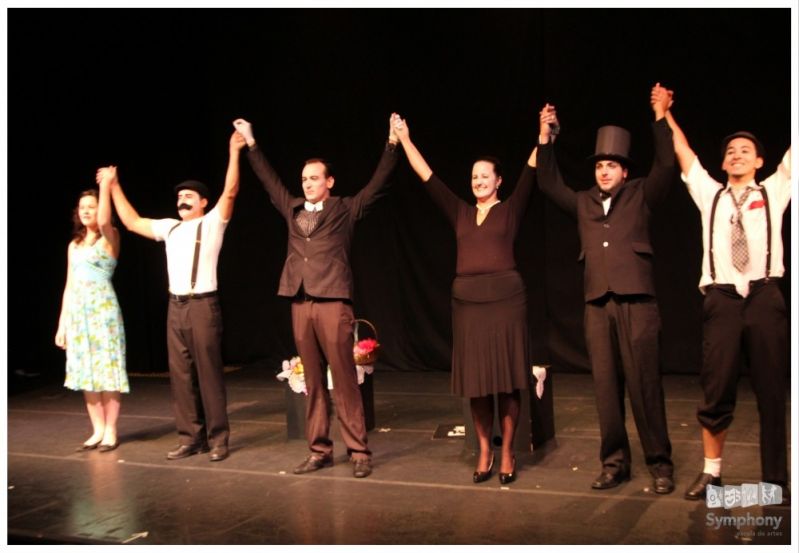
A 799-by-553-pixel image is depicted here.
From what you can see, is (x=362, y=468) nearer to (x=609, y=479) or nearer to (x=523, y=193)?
(x=609, y=479)

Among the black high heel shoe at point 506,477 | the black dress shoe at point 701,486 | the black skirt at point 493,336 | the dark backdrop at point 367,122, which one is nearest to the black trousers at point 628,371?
the black dress shoe at point 701,486

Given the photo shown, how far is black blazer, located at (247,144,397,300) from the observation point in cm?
428

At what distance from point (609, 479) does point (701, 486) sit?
39cm

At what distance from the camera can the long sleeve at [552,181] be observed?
13.2 ft

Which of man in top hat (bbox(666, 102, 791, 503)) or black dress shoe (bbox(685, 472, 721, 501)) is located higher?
man in top hat (bbox(666, 102, 791, 503))

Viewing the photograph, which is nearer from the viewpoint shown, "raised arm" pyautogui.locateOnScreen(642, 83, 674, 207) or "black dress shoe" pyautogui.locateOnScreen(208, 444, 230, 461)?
"raised arm" pyautogui.locateOnScreen(642, 83, 674, 207)

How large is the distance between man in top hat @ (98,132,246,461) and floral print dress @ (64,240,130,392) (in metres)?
0.42

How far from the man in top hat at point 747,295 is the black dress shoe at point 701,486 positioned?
210 mm

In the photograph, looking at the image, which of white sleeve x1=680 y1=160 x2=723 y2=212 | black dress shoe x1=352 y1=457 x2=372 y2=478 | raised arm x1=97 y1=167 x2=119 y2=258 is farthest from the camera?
raised arm x1=97 y1=167 x2=119 y2=258

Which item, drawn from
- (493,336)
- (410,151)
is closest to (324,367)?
(493,336)

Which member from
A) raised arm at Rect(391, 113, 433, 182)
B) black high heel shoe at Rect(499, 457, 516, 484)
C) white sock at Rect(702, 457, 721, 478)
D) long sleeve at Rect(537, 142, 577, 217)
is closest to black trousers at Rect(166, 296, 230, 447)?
raised arm at Rect(391, 113, 433, 182)

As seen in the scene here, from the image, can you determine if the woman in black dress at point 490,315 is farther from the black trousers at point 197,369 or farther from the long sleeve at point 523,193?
the black trousers at point 197,369

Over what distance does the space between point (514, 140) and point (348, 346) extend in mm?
3268

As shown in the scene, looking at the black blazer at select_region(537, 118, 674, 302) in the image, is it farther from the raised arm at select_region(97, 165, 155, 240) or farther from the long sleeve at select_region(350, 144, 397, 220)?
the raised arm at select_region(97, 165, 155, 240)
